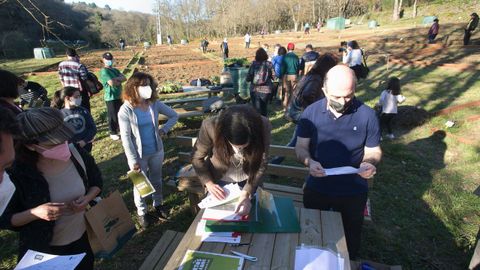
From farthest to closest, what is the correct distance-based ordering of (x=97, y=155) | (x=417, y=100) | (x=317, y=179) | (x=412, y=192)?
1. (x=417, y=100)
2. (x=97, y=155)
3. (x=412, y=192)
4. (x=317, y=179)

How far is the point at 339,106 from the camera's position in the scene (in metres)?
2.26

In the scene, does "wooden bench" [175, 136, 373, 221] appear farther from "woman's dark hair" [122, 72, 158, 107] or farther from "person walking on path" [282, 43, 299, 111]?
"person walking on path" [282, 43, 299, 111]

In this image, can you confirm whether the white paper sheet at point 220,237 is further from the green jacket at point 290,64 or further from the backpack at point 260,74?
the green jacket at point 290,64

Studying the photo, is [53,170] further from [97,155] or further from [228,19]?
[228,19]

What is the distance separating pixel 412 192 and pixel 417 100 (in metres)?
5.34

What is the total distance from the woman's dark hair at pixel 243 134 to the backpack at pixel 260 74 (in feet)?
14.8

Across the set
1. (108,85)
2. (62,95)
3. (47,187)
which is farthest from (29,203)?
(108,85)

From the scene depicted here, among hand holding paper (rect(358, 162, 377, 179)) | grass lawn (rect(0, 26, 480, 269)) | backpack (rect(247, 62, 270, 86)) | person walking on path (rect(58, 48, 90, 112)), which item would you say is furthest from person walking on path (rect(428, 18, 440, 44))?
hand holding paper (rect(358, 162, 377, 179))

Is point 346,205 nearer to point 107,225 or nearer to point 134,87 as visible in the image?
point 107,225

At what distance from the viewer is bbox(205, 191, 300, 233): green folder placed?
2.07m

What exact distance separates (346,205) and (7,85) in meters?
3.48

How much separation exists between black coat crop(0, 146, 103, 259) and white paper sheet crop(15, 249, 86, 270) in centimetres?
27

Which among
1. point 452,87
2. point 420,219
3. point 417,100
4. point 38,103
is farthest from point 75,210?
point 452,87

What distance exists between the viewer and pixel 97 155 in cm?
597
